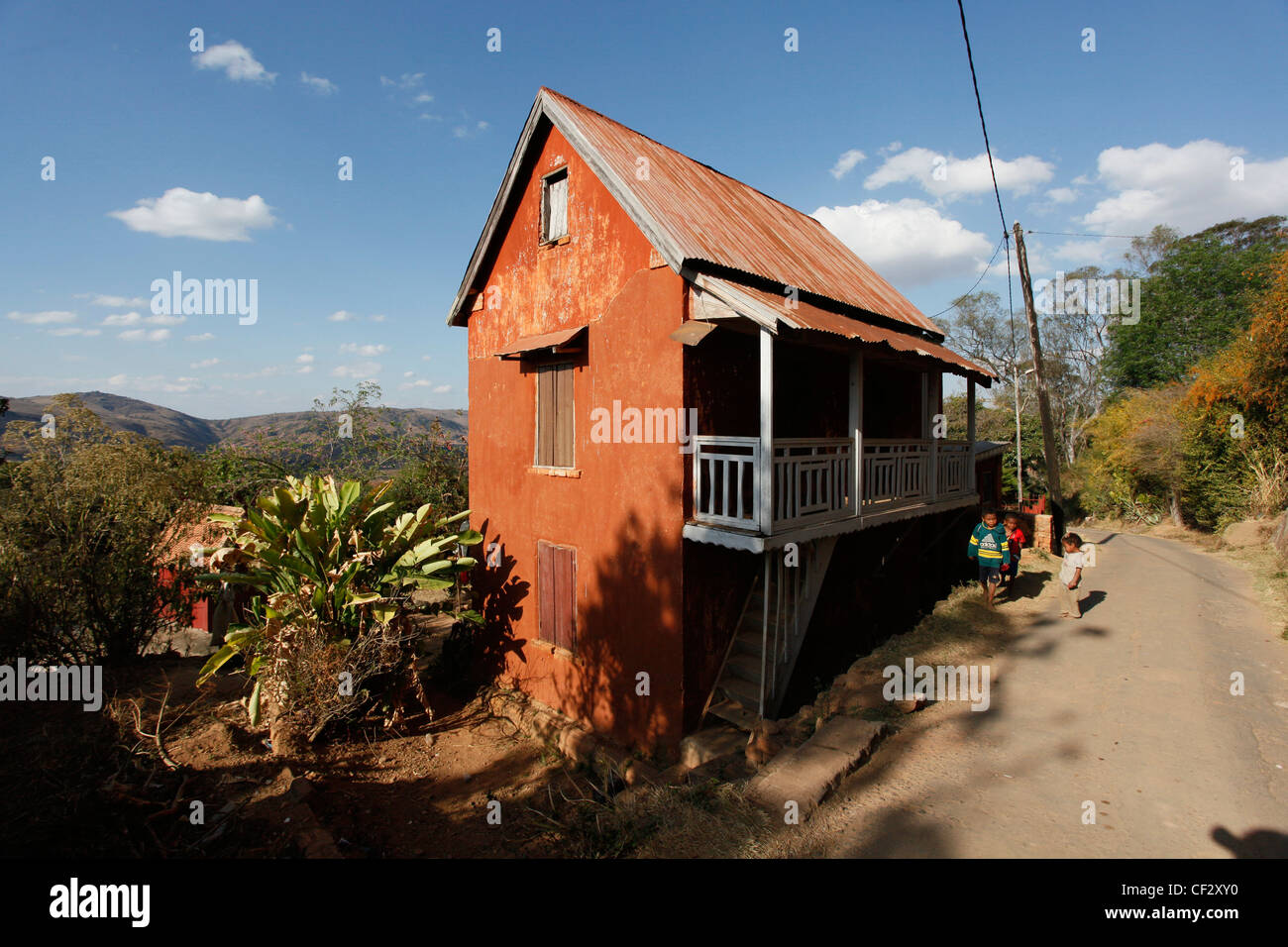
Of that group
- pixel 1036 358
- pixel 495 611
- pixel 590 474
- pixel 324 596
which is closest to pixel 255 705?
pixel 324 596

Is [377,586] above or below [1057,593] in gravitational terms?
above

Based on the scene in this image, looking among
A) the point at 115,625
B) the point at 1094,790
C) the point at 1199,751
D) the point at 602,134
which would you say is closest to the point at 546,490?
the point at 602,134

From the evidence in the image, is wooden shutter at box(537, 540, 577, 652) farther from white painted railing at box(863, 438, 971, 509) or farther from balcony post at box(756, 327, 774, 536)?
white painted railing at box(863, 438, 971, 509)

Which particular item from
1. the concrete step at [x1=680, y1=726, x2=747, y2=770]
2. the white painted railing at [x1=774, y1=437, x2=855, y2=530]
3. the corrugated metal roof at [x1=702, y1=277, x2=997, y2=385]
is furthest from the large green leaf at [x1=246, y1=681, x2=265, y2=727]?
the corrugated metal roof at [x1=702, y1=277, x2=997, y2=385]

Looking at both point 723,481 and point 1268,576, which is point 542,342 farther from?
point 1268,576

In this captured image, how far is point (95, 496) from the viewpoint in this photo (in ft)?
25.1

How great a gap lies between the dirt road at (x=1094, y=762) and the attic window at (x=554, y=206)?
7.90 metres

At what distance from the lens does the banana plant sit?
7641 millimetres

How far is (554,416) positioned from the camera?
9195 mm

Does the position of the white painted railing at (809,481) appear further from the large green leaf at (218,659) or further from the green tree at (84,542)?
the green tree at (84,542)

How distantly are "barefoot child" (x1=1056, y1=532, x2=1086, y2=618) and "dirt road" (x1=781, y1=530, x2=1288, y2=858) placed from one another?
71 cm

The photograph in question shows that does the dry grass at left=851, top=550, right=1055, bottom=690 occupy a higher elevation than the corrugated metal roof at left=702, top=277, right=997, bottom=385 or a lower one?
lower
